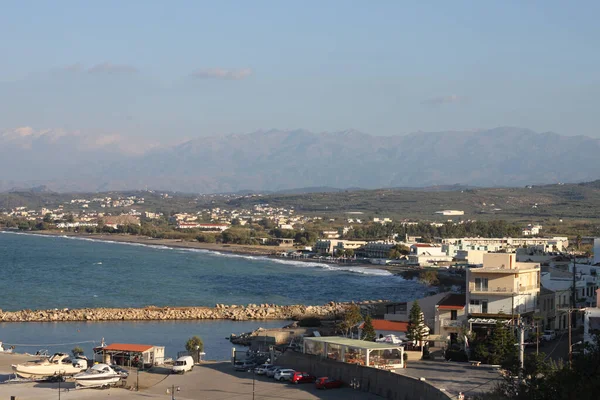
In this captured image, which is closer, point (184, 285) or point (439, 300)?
point (439, 300)

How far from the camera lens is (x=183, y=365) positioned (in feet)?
61.5

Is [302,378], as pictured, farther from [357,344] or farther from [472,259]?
[472,259]

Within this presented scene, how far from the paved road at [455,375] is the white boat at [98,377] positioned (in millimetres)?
5065

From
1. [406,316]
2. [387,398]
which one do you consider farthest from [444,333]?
[387,398]

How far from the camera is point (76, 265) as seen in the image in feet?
194

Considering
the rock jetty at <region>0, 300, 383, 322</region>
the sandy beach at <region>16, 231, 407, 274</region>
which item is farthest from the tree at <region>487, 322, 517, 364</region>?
the sandy beach at <region>16, 231, 407, 274</region>

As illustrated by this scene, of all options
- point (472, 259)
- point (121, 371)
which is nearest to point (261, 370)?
point (121, 371)

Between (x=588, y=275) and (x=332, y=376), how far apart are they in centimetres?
1375

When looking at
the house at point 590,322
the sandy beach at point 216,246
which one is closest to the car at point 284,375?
the house at point 590,322

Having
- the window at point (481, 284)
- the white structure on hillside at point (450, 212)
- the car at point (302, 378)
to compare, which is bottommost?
the car at point (302, 378)

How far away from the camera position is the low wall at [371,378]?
14.8 meters

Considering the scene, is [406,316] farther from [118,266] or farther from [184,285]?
[118,266]

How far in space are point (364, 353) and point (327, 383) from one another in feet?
2.78

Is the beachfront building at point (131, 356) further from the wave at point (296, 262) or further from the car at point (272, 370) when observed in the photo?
the wave at point (296, 262)
